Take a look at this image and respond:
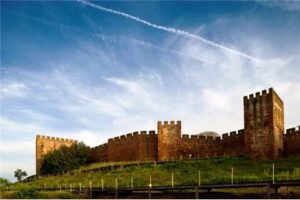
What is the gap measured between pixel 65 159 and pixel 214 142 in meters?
14.8

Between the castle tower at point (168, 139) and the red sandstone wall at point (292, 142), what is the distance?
9.92 meters

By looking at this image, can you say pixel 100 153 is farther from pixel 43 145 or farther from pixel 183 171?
pixel 183 171

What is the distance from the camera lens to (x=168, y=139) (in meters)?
44.9

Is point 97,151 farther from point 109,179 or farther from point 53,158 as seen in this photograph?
point 109,179

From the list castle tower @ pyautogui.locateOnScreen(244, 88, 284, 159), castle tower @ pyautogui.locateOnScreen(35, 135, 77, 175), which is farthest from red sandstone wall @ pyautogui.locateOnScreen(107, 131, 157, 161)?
castle tower @ pyautogui.locateOnScreen(244, 88, 284, 159)

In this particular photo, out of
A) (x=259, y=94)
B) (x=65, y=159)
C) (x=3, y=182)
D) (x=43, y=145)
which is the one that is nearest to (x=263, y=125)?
(x=259, y=94)

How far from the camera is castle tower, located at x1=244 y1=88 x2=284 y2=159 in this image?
36906 mm

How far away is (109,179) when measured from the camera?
34.2 metres

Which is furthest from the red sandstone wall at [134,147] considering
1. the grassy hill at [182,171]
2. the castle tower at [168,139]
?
the grassy hill at [182,171]

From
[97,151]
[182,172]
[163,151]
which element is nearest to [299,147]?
[182,172]

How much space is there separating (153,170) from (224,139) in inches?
376

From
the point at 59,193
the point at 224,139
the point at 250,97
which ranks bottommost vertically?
the point at 59,193

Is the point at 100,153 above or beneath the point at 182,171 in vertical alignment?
above

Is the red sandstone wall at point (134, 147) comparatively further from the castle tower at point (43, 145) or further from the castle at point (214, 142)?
the castle tower at point (43, 145)
